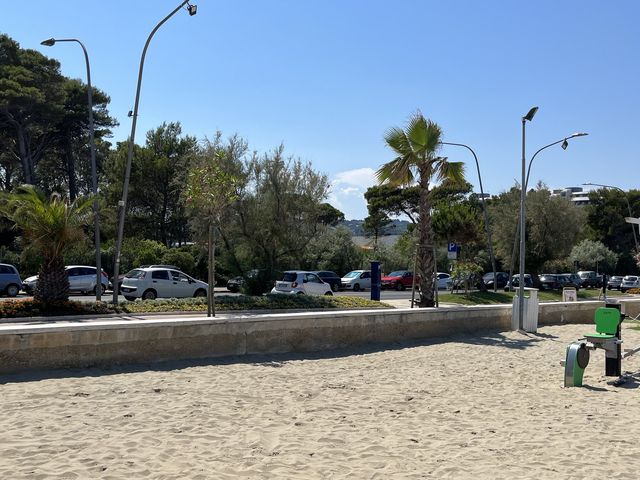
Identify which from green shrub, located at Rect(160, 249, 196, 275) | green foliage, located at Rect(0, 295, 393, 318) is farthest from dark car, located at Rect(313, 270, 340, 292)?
green foliage, located at Rect(0, 295, 393, 318)

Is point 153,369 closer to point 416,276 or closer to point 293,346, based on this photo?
point 293,346

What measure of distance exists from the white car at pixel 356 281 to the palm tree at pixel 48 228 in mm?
28862

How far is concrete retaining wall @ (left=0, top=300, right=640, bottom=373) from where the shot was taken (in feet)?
29.7

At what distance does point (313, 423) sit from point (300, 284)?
21847 mm

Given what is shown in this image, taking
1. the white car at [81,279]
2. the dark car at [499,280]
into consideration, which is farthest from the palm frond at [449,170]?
the dark car at [499,280]

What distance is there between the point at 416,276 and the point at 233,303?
227 inches

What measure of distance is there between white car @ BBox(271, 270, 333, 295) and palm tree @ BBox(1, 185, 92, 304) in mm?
10798

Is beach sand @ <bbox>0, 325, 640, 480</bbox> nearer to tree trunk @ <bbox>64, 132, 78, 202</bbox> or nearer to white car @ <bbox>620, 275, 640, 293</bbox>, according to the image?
tree trunk @ <bbox>64, 132, 78, 202</bbox>

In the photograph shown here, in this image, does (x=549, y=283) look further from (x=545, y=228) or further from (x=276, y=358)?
(x=276, y=358)

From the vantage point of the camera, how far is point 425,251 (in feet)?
61.7

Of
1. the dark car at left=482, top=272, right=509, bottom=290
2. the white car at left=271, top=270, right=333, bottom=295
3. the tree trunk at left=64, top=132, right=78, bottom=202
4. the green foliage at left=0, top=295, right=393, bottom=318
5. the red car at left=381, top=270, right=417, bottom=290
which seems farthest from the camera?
the tree trunk at left=64, top=132, right=78, bottom=202

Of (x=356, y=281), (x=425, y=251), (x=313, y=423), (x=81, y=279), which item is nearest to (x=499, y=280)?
(x=356, y=281)

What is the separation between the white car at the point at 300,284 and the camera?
27.4m

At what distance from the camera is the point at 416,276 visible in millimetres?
19984
